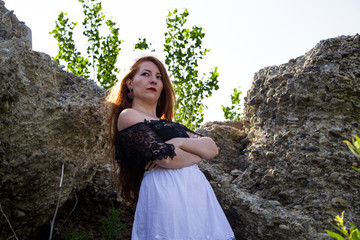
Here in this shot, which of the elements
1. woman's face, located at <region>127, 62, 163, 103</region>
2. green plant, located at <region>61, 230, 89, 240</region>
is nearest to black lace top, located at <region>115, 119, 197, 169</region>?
woman's face, located at <region>127, 62, 163, 103</region>

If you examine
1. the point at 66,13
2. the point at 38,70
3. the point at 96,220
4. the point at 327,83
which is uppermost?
the point at 66,13

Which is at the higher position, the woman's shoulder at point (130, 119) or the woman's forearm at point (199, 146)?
the woman's shoulder at point (130, 119)

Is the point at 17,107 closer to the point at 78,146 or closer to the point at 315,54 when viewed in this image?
the point at 78,146

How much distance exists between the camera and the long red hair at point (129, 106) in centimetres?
280

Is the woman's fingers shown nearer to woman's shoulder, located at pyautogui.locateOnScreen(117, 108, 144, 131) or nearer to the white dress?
the white dress

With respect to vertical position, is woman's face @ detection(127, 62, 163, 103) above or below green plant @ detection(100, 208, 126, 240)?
above

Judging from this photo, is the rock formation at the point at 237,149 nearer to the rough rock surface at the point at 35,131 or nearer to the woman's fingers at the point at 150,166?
the rough rock surface at the point at 35,131

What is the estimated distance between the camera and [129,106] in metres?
2.98

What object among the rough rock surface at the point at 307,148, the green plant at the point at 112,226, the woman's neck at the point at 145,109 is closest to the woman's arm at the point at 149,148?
the woman's neck at the point at 145,109

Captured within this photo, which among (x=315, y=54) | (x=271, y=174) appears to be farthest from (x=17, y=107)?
(x=315, y=54)

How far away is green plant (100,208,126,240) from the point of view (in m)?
3.21

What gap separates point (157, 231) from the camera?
227 centimetres

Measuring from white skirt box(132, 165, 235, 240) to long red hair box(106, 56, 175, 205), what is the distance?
312 millimetres

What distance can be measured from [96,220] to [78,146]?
3.07 feet
